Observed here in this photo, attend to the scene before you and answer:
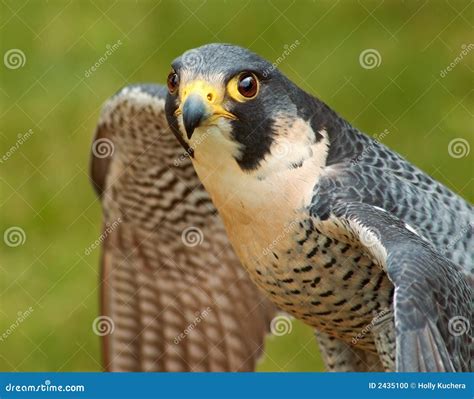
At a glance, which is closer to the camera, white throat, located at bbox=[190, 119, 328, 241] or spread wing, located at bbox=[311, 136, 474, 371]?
spread wing, located at bbox=[311, 136, 474, 371]

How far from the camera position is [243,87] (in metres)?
4.77

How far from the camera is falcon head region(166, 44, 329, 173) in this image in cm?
471

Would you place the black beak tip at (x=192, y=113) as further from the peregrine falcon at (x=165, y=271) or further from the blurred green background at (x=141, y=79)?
the blurred green background at (x=141, y=79)

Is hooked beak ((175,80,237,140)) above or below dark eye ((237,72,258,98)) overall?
below

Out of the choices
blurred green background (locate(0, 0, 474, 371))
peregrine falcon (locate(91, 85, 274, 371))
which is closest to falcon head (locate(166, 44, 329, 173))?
peregrine falcon (locate(91, 85, 274, 371))

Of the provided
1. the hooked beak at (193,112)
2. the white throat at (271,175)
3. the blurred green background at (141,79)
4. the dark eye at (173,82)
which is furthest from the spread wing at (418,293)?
the blurred green background at (141,79)

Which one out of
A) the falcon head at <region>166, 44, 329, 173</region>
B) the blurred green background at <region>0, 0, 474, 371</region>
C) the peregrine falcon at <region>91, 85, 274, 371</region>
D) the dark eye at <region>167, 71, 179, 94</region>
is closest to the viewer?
the falcon head at <region>166, 44, 329, 173</region>

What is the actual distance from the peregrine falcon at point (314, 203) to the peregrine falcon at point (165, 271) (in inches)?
50.2

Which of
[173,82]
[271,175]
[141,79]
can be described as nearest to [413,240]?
[271,175]

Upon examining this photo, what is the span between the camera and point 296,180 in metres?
4.94

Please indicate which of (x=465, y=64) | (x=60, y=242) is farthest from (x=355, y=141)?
(x=465, y=64)

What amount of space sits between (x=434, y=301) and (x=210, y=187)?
44.9 inches

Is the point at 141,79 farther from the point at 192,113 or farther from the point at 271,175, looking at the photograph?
the point at 192,113

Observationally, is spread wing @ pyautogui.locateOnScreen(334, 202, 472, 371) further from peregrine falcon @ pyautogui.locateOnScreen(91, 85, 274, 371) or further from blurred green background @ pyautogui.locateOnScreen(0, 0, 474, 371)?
blurred green background @ pyautogui.locateOnScreen(0, 0, 474, 371)
